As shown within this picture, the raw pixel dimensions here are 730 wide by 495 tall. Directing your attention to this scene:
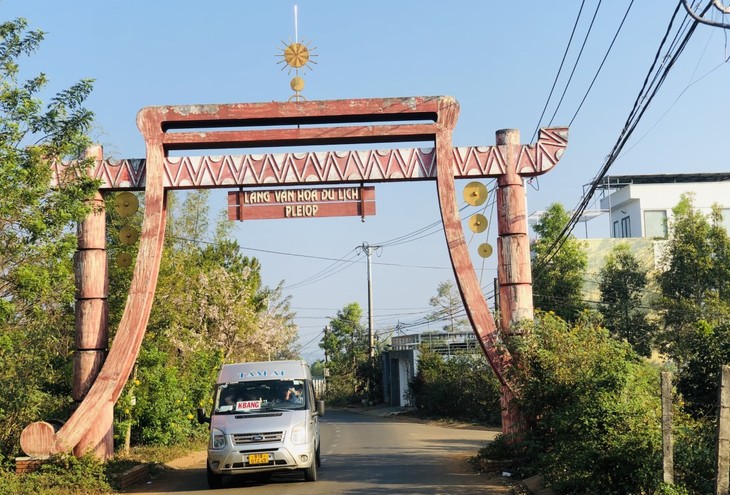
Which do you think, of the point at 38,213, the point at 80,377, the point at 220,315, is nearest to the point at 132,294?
the point at 80,377

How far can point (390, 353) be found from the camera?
6019 centimetres

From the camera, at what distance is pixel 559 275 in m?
48.0

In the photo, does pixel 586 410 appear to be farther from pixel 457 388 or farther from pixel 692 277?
pixel 692 277

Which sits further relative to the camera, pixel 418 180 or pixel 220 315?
pixel 220 315

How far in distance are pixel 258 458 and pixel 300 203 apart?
4.99 m

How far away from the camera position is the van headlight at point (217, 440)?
1530 centimetres

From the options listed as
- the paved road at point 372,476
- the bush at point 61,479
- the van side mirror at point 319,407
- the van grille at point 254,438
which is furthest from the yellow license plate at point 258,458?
the bush at point 61,479

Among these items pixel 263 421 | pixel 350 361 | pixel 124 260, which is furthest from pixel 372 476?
pixel 350 361

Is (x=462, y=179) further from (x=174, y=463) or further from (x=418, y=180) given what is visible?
(x=174, y=463)

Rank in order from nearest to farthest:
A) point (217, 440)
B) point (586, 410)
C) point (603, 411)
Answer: point (603, 411)
point (586, 410)
point (217, 440)

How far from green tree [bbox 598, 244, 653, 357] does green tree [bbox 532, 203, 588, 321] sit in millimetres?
1403

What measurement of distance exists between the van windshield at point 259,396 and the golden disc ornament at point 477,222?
4513mm

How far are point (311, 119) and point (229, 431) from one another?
6124 millimetres

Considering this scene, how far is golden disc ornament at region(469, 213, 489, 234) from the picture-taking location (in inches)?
699
